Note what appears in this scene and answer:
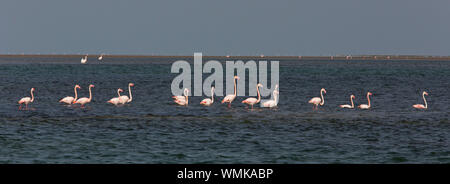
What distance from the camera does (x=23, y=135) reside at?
25.1 meters

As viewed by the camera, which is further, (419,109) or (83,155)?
(419,109)

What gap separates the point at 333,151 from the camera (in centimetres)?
2225

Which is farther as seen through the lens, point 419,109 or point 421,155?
point 419,109

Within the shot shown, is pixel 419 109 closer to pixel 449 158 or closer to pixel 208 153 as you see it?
pixel 449 158

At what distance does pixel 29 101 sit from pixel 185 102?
30.3 feet
